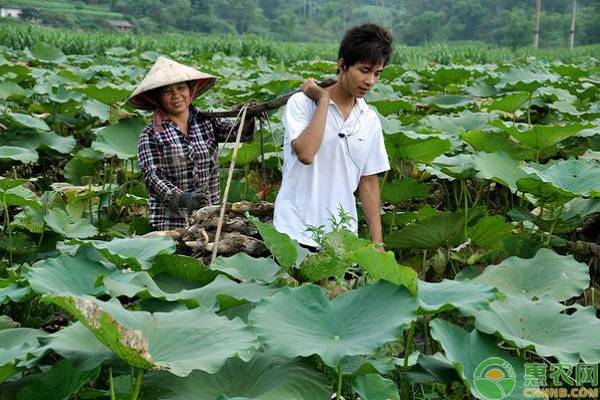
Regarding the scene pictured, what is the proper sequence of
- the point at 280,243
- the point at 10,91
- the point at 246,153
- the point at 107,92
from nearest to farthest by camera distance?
the point at 280,243
the point at 246,153
the point at 107,92
the point at 10,91

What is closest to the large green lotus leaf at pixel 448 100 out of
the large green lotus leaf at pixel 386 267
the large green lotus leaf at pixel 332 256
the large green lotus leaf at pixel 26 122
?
the large green lotus leaf at pixel 26 122

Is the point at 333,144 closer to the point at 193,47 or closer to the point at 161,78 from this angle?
the point at 161,78

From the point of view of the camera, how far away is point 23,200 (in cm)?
265

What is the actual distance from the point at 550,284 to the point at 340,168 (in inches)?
30.9

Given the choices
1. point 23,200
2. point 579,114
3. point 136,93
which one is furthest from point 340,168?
point 579,114

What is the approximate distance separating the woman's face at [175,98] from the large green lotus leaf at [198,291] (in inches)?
41.9

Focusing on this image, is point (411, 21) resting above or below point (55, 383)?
below

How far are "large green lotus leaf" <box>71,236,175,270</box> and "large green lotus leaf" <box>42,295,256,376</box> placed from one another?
0.36 metres


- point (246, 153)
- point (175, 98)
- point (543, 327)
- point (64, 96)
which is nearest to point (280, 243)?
point (543, 327)

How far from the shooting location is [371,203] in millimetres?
2750

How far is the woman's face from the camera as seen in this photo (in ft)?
9.36

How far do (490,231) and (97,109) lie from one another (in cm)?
273

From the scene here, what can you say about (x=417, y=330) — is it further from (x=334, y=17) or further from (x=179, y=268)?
(x=334, y=17)

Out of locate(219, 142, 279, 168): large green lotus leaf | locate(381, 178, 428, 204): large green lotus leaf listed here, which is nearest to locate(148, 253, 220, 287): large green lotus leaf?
locate(381, 178, 428, 204): large green lotus leaf
